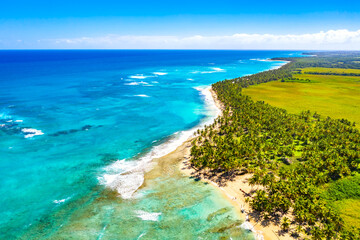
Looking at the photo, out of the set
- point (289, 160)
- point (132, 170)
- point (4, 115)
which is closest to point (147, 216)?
point (132, 170)

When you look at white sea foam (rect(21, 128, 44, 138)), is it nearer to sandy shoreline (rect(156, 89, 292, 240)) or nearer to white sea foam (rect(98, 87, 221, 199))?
white sea foam (rect(98, 87, 221, 199))

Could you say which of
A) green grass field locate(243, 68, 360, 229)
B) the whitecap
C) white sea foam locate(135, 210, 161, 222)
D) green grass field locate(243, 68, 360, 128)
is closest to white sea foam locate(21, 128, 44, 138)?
white sea foam locate(135, 210, 161, 222)

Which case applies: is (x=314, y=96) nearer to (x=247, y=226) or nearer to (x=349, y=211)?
(x=349, y=211)

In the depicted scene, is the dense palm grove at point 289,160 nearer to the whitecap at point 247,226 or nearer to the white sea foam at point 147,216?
the whitecap at point 247,226

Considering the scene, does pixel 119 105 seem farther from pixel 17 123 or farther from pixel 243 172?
pixel 243 172

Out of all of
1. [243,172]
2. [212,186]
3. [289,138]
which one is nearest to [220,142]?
[243,172]

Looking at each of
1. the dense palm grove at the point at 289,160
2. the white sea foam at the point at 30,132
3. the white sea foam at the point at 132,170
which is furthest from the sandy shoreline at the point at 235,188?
the white sea foam at the point at 30,132
